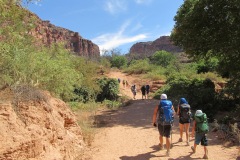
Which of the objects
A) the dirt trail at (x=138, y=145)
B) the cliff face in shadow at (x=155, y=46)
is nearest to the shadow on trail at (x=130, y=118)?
the dirt trail at (x=138, y=145)

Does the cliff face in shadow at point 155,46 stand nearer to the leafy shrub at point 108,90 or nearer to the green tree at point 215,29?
the leafy shrub at point 108,90

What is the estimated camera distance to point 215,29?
17.8 m

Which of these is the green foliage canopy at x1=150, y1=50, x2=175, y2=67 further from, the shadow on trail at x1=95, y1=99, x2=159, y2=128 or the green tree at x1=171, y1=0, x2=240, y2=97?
the shadow on trail at x1=95, y1=99, x2=159, y2=128

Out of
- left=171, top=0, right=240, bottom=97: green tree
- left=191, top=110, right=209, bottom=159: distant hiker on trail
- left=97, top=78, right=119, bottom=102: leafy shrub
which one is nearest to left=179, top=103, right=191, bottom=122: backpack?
left=191, top=110, right=209, bottom=159: distant hiker on trail

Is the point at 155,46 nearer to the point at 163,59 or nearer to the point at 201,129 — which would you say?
the point at 163,59

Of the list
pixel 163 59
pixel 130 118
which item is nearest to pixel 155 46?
pixel 163 59

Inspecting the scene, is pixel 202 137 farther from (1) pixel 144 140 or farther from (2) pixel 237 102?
(2) pixel 237 102

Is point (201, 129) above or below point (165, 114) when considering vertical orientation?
below

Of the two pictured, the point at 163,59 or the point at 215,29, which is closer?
the point at 215,29

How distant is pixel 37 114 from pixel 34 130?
0.58 metres

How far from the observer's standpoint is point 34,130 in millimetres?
6746

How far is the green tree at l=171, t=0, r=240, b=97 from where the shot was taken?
16.9m

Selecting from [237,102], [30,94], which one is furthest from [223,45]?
[30,94]

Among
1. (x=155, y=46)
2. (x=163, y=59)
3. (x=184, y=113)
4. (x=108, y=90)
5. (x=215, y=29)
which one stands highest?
(x=155, y=46)
